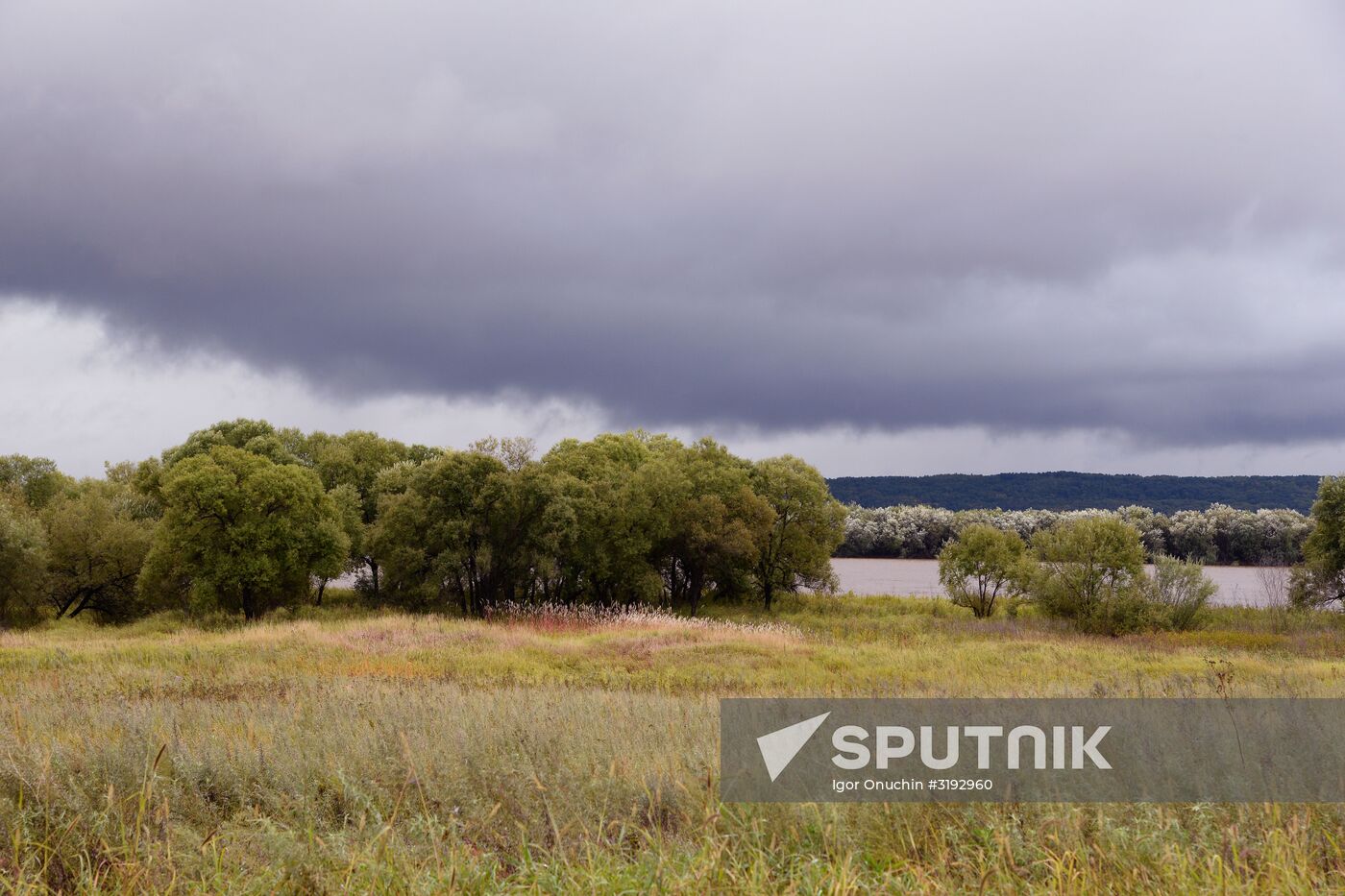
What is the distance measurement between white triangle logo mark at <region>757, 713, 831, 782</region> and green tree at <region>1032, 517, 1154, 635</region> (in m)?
40.6

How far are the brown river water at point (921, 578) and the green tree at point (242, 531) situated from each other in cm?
3754

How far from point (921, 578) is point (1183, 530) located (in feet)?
115

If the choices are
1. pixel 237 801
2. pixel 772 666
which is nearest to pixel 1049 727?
pixel 237 801

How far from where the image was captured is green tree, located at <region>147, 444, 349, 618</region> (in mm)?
43969

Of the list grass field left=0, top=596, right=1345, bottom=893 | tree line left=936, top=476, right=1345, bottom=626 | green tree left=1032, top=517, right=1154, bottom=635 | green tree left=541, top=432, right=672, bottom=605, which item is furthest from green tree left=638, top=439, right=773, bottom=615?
grass field left=0, top=596, right=1345, bottom=893

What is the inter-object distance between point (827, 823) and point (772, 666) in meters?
18.2

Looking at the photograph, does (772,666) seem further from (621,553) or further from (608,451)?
(608,451)

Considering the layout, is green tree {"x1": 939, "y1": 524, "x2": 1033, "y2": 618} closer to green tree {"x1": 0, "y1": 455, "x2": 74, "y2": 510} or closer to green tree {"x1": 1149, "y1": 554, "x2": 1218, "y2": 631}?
green tree {"x1": 1149, "y1": 554, "x2": 1218, "y2": 631}

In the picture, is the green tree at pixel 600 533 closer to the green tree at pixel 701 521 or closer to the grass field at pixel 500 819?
the green tree at pixel 701 521

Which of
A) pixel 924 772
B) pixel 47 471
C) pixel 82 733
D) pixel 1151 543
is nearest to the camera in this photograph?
pixel 924 772

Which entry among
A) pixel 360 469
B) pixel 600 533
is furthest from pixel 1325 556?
pixel 360 469

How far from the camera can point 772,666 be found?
23.3 metres

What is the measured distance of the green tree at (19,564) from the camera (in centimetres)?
4672

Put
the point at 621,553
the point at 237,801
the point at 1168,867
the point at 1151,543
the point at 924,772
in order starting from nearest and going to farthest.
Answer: the point at 1168,867 → the point at 924,772 → the point at 237,801 → the point at 621,553 → the point at 1151,543
